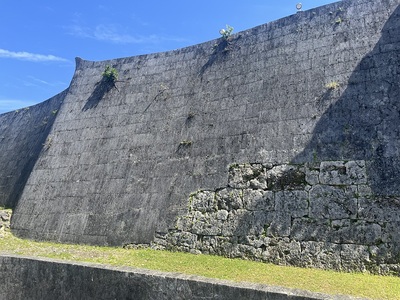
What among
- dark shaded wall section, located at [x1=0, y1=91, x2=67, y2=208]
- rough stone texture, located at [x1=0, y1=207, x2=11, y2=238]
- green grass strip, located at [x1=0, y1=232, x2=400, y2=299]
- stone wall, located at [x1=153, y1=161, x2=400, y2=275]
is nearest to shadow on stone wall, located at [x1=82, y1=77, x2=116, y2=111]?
dark shaded wall section, located at [x1=0, y1=91, x2=67, y2=208]

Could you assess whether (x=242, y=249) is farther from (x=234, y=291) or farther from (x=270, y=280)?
(x=234, y=291)

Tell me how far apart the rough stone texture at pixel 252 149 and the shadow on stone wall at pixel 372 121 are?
2 centimetres

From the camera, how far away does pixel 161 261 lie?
21.7 feet

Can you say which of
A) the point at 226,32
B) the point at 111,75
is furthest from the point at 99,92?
the point at 226,32

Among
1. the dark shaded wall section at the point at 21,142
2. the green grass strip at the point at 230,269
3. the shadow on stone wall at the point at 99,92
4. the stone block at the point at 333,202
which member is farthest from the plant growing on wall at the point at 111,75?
the stone block at the point at 333,202

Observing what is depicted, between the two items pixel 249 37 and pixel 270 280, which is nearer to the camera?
pixel 270 280

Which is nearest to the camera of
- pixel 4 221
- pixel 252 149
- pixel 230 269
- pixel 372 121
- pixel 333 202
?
pixel 230 269

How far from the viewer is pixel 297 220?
630 centimetres

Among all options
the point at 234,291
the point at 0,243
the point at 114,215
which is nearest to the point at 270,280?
the point at 234,291

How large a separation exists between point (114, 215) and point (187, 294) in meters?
4.50

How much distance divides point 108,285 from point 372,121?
18.3 feet

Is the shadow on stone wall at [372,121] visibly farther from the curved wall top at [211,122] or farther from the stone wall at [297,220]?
the stone wall at [297,220]

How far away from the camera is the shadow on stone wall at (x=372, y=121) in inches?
237

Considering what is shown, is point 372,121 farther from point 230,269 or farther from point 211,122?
point 230,269
